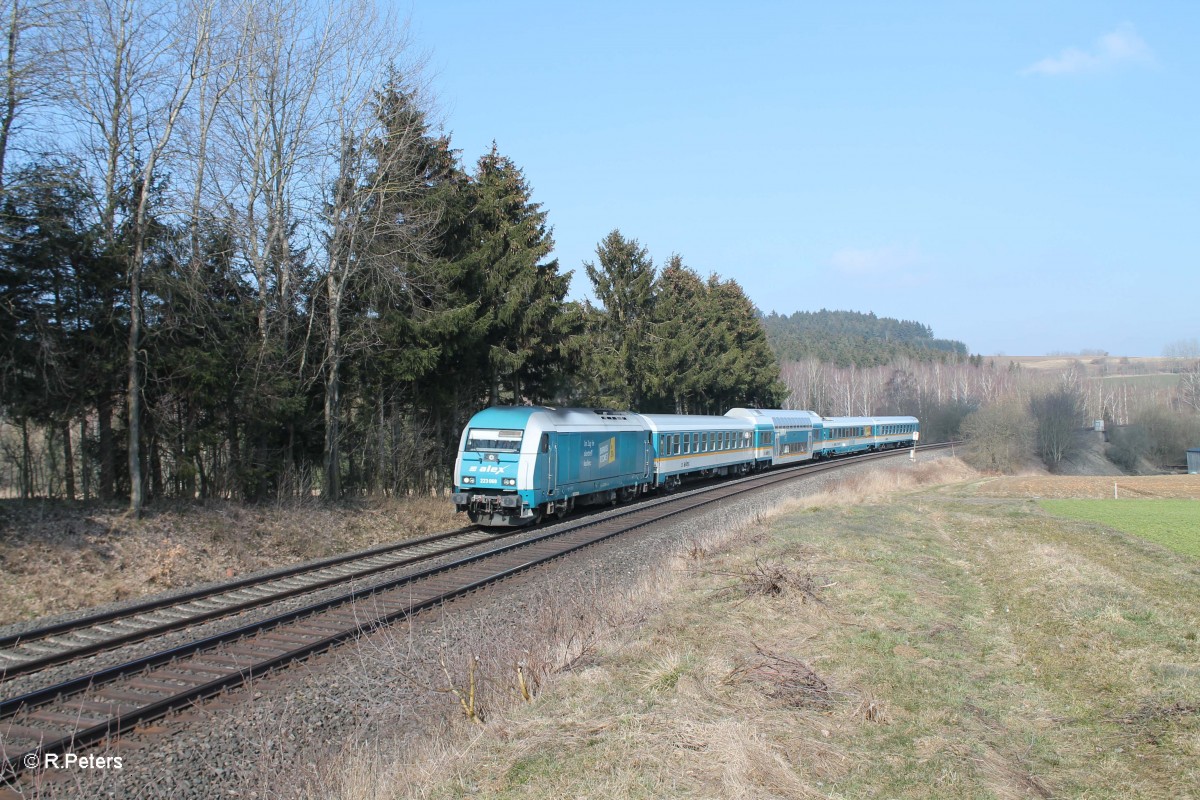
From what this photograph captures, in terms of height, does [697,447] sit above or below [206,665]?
above

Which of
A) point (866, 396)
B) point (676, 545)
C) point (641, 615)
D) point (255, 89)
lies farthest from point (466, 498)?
point (866, 396)

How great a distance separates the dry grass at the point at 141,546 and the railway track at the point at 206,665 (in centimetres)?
211

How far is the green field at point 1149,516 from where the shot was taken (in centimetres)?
2045

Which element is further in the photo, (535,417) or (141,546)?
(535,417)

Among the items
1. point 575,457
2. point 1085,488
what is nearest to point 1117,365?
point 1085,488

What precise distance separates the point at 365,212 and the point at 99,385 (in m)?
7.95

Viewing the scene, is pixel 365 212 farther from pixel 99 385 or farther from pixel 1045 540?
pixel 1045 540

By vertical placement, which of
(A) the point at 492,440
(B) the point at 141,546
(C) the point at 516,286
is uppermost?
(C) the point at 516,286

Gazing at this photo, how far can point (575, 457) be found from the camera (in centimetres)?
A: 2166

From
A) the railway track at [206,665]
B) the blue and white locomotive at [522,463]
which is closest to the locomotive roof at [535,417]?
the blue and white locomotive at [522,463]

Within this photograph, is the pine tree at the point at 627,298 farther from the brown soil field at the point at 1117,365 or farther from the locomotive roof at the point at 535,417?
the brown soil field at the point at 1117,365

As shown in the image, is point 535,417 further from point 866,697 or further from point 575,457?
point 866,697

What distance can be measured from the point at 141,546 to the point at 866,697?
12.4 metres

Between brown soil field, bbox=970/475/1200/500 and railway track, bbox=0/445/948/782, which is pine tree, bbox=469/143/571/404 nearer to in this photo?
railway track, bbox=0/445/948/782
